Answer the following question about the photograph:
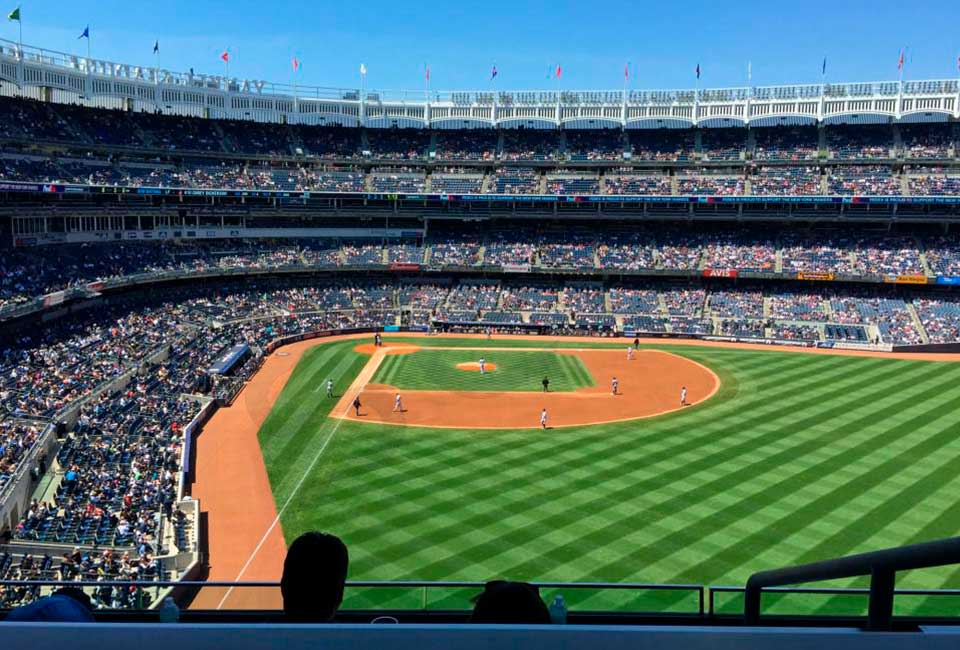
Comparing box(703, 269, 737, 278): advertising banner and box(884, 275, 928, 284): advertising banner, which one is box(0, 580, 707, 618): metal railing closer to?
box(703, 269, 737, 278): advertising banner

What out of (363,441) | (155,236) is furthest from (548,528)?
(155,236)

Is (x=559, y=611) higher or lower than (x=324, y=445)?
higher

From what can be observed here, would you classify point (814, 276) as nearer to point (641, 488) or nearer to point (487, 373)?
point (487, 373)

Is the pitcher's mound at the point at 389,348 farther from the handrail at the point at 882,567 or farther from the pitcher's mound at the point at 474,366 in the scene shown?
the handrail at the point at 882,567

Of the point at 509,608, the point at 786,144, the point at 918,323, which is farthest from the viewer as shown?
the point at 786,144

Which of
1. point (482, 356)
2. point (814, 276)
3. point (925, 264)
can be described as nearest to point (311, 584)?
point (482, 356)

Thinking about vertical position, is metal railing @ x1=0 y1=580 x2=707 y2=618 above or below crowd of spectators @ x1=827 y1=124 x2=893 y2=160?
below

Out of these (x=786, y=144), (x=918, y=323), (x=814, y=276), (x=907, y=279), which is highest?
(x=786, y=144)

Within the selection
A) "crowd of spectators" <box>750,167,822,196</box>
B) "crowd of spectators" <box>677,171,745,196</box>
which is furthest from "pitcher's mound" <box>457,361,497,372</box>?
"crowd of spectators" <box>750,167,822,196</box>
